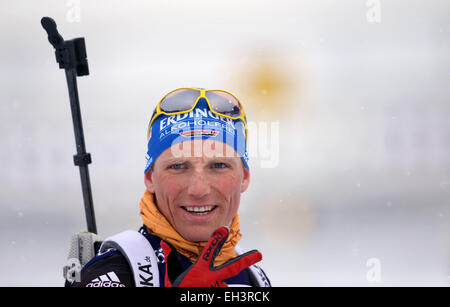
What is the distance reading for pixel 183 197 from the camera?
1979mm

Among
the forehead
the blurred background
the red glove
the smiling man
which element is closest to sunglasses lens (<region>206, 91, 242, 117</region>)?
the smiling man

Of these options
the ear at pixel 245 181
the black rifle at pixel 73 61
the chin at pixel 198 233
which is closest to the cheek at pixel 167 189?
the chin at pixel 198 233

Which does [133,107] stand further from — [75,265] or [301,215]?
[75,265]

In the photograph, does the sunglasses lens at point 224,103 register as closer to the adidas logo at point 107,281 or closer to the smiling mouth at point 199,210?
the smiling mouth at point 199,210

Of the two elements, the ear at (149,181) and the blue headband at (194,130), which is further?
the ear at (149,181)

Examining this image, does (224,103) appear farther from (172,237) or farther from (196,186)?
(172,237)

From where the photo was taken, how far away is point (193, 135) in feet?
6.70

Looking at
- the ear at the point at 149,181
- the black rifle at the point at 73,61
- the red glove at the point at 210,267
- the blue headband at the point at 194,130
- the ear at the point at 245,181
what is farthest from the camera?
the black rifle at the point at 73,61

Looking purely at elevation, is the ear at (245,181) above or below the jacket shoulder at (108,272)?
above

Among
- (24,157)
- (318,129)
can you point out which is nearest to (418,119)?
(318,129)

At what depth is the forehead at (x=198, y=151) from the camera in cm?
197

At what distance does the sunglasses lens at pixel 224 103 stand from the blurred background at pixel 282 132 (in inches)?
121

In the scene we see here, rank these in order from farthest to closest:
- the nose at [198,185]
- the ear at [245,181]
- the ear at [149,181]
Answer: the ear at [245,181] → the ear at [149,181] → the nose at [198,185]

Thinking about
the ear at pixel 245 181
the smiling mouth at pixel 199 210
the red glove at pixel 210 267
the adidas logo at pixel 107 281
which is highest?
the ear at pixel 245 181
